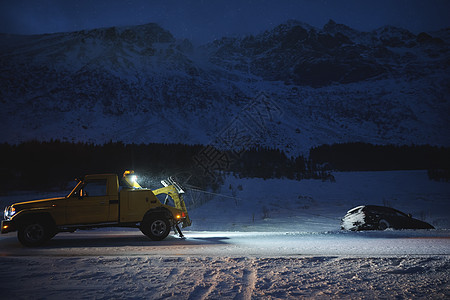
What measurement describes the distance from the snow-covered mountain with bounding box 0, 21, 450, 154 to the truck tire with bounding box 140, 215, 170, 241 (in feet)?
225

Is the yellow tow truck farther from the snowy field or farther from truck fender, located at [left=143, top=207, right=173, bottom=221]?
the snowy field

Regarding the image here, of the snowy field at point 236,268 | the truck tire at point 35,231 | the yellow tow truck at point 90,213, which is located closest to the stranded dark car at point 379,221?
the snowy field at point 236,268

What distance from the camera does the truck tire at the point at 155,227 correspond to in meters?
9.92

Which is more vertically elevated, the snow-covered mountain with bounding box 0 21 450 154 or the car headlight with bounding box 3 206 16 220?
the snow-covered mountain with bounding box 0 21 450 154

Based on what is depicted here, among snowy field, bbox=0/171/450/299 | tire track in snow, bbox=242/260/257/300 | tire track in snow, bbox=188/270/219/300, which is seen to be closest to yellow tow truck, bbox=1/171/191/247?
snowy field, bbox=0/171/450/299

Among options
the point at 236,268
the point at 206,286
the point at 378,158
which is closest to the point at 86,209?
the point at 236,268

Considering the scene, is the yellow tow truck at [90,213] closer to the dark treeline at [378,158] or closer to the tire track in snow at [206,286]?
the tire track in snow at [206,286]

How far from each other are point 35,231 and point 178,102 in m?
94.7

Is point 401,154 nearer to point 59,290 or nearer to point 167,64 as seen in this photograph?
point 59,290

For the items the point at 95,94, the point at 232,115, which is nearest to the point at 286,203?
the point at 232,115

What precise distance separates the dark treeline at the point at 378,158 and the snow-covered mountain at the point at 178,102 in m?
15.9

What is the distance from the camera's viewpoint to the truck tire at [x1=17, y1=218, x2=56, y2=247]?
9227 millimetres

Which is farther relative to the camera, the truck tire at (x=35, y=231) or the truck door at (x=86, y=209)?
the truck door at (x=86, y=209)

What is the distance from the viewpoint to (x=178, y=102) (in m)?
102
